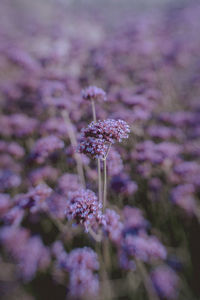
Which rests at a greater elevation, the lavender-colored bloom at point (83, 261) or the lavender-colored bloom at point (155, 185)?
the lavender-colored bloom at point (155, 185)

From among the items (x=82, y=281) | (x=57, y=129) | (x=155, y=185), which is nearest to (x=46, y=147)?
(x=57, y=129)

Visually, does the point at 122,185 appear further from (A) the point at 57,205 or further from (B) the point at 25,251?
(B) the point at 25,251

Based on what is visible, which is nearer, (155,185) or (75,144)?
(75,144)

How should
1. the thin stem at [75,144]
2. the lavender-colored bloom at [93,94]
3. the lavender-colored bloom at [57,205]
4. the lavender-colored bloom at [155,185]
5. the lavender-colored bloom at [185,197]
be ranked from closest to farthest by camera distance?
1. the lavender-colored bloom at [93,94]
2. the thin stem at [75,144]
3. the lavender-colored bloom at [57,205]
4. the lavender-colored bloom at [185,197]
5. the lavender-colored bloom at [155,185]

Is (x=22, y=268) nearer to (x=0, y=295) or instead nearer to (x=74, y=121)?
(x=0, y=295)

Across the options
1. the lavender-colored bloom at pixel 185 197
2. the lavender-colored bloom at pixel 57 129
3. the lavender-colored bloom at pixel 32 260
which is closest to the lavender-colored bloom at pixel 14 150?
the lavender-colored bloom at pixel 57 129

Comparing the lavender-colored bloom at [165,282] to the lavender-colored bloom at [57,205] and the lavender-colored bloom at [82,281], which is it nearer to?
the lavender-colored bloom at [82,281]
